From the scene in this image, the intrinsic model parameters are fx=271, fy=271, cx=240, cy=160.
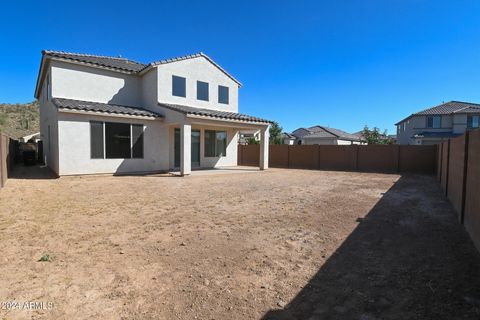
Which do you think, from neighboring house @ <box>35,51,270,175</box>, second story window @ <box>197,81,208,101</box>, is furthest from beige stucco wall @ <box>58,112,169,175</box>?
second story window @ <box>197,81,208,101</box>

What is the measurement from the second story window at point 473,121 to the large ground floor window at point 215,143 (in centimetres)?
3340

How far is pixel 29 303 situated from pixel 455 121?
4405 centimetres

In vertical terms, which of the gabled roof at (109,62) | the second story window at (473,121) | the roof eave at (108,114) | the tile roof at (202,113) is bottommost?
the roof eave at (108,114)

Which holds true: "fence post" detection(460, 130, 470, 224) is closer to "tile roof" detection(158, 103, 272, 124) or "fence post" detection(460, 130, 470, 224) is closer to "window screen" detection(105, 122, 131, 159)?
"tile roof" detection(158, 103, 272, 124)

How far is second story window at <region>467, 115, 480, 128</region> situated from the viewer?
33656 millimetres

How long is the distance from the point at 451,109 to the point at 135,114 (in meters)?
40.4

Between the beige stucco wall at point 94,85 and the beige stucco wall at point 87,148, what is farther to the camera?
the beige stucco wall at point 94,85

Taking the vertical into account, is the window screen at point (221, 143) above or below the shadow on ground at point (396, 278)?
above

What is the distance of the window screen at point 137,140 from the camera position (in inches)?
556

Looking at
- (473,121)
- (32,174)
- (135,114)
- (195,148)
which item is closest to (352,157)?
(195,148)

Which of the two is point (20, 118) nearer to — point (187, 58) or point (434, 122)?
point (187, 58)

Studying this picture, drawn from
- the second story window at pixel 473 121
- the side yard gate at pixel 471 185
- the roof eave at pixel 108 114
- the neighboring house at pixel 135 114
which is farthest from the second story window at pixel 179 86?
the second story window at pixel 473 121

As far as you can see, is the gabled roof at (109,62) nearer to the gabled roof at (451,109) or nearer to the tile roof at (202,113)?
the tile roof at (202,113)

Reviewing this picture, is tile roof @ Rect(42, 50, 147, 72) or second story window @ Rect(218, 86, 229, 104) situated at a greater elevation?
tile roof @ Rect(42, 50, 147, 72)
